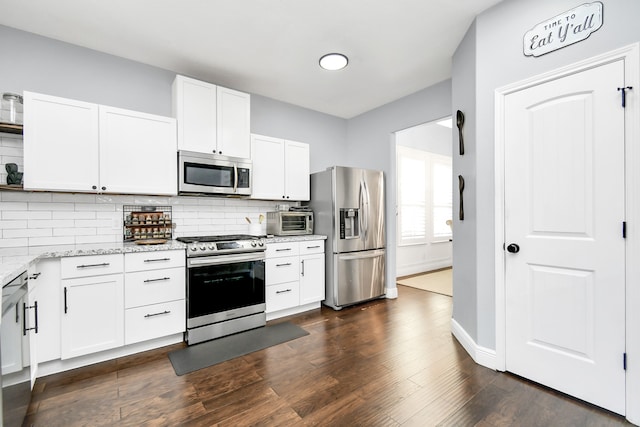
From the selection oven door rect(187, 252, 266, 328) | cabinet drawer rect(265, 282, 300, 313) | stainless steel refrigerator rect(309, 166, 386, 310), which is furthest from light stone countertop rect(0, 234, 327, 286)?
stainless steel refrigerator rect(309, 166, 386, 310)

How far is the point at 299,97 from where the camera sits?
396 centimetres

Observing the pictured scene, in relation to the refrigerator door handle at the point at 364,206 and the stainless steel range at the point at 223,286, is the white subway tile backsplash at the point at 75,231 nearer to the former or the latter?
the stainless steel range at the point at 223,286

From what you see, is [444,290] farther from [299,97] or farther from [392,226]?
[299,97]

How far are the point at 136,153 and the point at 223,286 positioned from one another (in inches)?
60.0

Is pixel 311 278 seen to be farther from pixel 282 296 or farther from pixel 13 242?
pixel 13 242

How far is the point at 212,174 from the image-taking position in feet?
10.2

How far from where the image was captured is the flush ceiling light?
288cm

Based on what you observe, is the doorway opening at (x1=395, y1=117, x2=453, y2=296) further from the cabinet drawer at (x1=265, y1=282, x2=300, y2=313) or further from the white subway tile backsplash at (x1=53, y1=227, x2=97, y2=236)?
the white subway tile backsplash at (x1=53, y1=227, x2=97, y2=236)

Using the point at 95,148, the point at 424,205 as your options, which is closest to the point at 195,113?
the point at 95,148

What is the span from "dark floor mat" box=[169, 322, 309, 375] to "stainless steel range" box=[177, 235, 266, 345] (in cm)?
9

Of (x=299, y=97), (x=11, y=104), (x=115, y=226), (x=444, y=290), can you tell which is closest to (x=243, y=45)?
(x=299, y=97)

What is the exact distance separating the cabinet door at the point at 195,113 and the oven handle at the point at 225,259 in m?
1.17

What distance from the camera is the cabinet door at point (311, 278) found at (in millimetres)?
3535

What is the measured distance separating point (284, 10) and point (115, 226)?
8.39 ft
